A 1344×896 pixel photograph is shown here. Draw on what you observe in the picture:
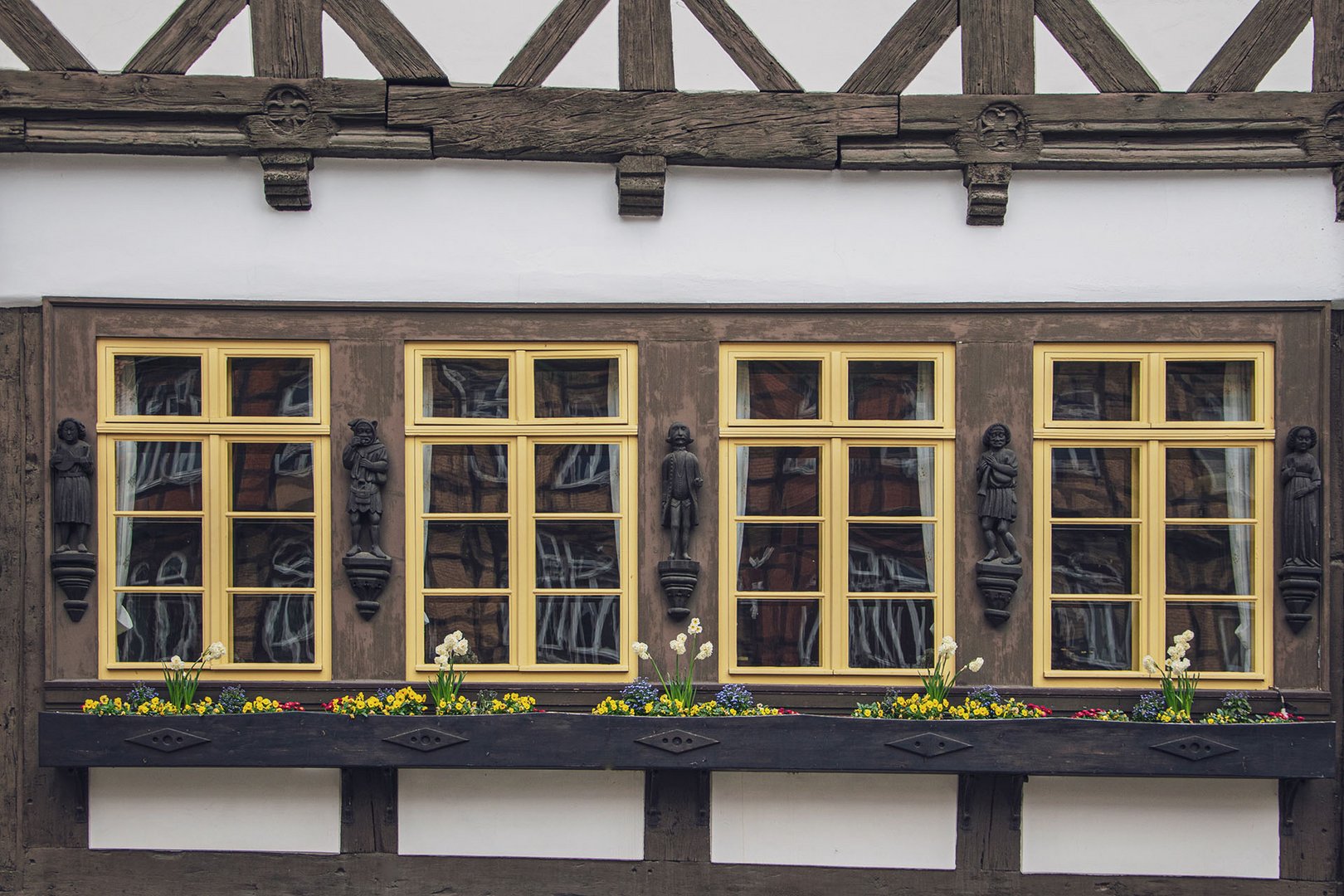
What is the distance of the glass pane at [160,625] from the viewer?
5.66 meters

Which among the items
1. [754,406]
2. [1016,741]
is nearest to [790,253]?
[754,406]

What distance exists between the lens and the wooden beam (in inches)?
216

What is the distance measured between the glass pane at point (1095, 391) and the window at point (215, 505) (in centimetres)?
345

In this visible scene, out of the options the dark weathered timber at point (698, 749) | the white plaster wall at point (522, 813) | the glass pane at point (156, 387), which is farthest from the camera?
the glass pane at point (156, 387)

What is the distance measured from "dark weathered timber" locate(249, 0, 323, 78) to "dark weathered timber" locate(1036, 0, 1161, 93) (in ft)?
11.0

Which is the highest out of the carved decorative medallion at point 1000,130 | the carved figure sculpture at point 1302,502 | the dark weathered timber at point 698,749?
the carved decorative medallion at point 1000,130

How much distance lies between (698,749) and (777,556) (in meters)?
0.97

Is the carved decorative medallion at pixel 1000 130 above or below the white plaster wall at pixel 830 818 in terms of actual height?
above

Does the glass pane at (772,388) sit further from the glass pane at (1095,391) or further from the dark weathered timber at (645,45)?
the dark weathered timber at (645,45)

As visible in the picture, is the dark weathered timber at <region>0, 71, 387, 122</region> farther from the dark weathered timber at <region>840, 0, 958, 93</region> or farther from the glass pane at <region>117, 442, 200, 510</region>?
the dark weathered timber at <region>840, 0, 958, 93</region>

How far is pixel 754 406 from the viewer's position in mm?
5719

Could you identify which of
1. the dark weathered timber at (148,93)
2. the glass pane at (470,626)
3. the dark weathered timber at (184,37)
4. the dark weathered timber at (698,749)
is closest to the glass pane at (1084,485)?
the dark weathered timber at (698,749)

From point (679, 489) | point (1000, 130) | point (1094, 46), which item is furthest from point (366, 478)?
point (1094, 46)

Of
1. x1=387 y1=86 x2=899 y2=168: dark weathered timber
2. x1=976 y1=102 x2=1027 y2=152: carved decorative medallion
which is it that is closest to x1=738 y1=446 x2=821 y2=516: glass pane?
x1=387 y1=86 x2=899 y2=168: dark weathered timber
